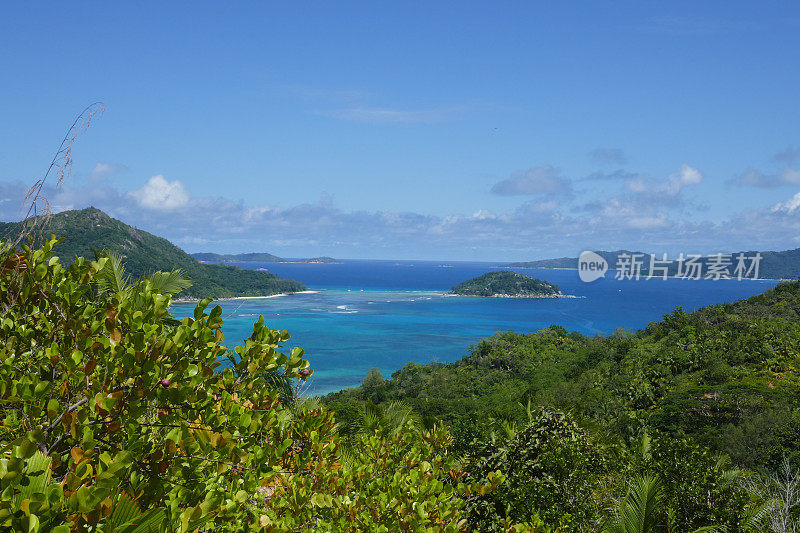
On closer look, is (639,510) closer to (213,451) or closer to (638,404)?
(213,451)

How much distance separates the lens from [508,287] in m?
145

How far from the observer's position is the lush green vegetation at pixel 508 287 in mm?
143125

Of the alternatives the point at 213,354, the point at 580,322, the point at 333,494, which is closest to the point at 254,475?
the point at 213,354

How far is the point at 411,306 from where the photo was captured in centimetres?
11838

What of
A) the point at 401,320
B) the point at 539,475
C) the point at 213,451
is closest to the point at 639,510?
the point at 539,475

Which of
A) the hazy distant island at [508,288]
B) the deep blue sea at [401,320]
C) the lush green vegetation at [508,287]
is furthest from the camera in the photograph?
the lush green vegetation at [508,287]

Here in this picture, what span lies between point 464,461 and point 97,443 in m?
5.97

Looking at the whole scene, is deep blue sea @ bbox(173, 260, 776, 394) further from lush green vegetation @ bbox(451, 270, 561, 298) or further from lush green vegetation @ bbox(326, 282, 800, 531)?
lush green vegetation @ bbox(326, 282, 800, 531)

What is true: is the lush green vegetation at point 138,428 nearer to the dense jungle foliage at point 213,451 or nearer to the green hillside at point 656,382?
the dense jungle foliage at point 213,451

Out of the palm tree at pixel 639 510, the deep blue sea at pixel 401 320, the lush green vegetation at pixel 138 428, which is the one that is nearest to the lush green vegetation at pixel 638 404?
the palm tree at pixel 639 510

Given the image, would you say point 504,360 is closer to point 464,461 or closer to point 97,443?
point 464,461

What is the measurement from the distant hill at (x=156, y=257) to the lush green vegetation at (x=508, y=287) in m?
48.6

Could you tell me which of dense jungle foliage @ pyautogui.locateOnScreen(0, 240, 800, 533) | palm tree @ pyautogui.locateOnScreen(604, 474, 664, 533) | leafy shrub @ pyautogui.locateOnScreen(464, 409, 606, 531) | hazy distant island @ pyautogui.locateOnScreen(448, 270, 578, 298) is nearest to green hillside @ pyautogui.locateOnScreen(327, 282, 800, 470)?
leafy shrub @ pyautogui.locateOnScreen(464, 409, 606, 531)

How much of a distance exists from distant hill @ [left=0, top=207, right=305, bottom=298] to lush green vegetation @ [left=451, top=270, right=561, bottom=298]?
159 ft
